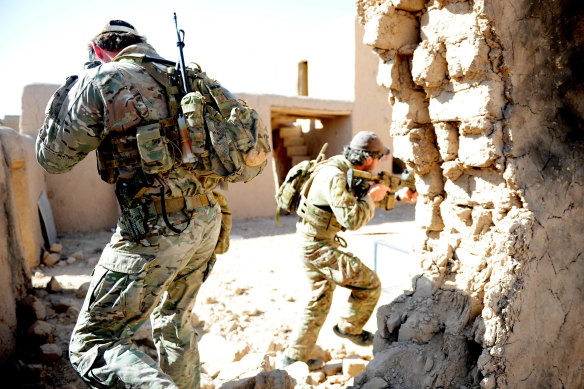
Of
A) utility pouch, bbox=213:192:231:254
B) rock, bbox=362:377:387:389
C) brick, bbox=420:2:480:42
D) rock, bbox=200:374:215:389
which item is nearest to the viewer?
brick, bbox=420:2:480:42

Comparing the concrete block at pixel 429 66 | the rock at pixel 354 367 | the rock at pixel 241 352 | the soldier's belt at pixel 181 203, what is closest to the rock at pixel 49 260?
the rock at pixel 241 352

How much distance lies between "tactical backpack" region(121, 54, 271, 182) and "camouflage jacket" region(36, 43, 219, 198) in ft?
0.28

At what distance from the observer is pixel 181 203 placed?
7.05ft

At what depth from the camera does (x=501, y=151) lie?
6.75 ft

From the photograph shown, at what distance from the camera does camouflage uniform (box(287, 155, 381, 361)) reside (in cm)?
317

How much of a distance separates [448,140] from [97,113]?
167 centimetres

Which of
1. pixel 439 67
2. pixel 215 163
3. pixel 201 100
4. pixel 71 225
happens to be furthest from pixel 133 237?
pixel 71 225

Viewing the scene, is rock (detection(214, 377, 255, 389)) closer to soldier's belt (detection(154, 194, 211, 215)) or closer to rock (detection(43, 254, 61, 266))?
soldier's belt (detection(154, 194, 211, 215))

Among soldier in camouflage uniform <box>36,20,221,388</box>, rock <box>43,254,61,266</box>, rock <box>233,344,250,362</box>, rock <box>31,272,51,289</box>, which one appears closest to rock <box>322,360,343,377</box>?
rock <box>233,344,250,362</box>

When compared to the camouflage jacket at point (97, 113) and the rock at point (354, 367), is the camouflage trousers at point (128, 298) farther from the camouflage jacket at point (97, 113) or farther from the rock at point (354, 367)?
the rock at point (354, 367)

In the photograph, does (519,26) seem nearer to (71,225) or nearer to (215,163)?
(215,163)

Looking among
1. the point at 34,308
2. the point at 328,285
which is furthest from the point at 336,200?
the point at 34,308

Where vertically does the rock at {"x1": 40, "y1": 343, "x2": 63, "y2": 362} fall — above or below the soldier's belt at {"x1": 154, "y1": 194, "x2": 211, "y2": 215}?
below

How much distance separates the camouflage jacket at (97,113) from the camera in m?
1.95
